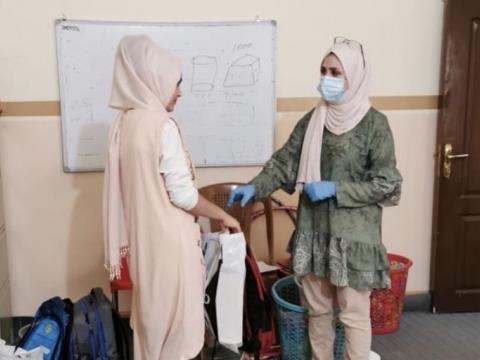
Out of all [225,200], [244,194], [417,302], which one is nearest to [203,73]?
[225,200]

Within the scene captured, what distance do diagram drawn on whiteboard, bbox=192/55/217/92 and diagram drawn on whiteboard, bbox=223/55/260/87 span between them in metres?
0.08

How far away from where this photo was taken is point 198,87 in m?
2.67

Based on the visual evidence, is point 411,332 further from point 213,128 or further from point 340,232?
point 213,128

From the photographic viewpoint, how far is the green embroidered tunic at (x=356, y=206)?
6.32ft

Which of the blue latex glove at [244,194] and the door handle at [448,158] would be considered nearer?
the blue latex glove at [244,194]

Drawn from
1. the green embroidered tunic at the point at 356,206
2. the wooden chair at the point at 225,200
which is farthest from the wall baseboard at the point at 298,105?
the green embroidered tunic at the point at 356,206

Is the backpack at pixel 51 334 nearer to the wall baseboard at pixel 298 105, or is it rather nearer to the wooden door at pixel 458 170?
the wall baseboard at pixel 298 105

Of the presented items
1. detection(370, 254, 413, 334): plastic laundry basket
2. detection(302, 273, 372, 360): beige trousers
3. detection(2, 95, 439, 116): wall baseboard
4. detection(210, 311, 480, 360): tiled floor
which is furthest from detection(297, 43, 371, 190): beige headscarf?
detection(210, 311, 480, 360): tiled floor

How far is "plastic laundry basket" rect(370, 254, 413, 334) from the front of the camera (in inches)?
104

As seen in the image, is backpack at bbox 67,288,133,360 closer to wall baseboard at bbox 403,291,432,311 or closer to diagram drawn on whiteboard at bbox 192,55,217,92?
diagram drawn on whiteboard at bbox 192,55,217,92

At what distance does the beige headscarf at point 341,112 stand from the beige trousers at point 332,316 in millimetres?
450

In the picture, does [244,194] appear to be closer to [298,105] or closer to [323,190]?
[323,190]

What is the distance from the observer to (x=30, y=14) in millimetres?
2473

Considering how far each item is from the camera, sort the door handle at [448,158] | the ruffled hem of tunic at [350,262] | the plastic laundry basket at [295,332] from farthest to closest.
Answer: the door handle at [448,158]
the plastic laundry basket at [295,332]
the ruffled hem of tunic at [350,262]
